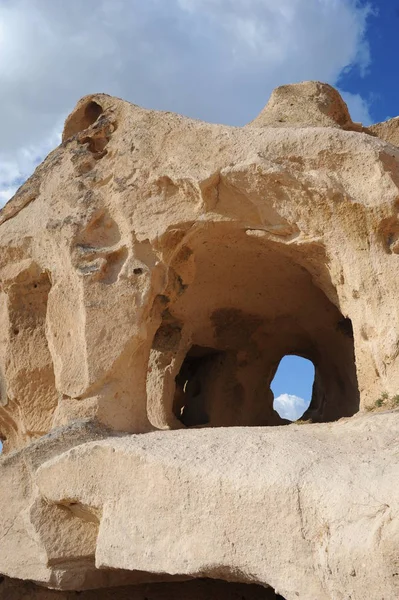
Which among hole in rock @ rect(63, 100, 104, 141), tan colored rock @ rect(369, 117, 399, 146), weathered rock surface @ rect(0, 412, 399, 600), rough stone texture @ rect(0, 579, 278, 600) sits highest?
tan colored rock @ rect(369, 117, 399, 146)

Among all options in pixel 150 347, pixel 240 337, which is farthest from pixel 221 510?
pixel 240 337

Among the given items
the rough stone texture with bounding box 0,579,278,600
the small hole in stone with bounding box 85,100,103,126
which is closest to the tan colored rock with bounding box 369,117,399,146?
the small hole in stone with bounding box 85,100,103,126

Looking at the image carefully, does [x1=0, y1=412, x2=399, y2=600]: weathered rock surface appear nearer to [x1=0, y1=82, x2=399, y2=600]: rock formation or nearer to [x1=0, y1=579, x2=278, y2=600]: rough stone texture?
[x1=0, y1=82, x2=399, y2=600]: rock formation

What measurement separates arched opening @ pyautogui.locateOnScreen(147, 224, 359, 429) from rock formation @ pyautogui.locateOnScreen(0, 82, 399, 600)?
0.06 metres

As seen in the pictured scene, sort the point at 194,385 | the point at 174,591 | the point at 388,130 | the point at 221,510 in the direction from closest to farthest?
the point at 221,510, the point at 174,591, the point at 388,130, the point at 194,385

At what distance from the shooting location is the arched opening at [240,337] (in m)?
5.57

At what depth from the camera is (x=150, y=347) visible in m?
4.64

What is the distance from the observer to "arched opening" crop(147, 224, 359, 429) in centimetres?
557

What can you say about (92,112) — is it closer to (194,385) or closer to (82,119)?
(82,119)

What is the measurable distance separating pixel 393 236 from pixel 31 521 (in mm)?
2689

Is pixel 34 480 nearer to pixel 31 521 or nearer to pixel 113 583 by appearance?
pixel 31 521

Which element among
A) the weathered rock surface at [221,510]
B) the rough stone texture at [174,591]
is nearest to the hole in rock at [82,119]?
the weathered rock surface at [221,510]

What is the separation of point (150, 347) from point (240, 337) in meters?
2.39

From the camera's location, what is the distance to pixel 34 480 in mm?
3812
